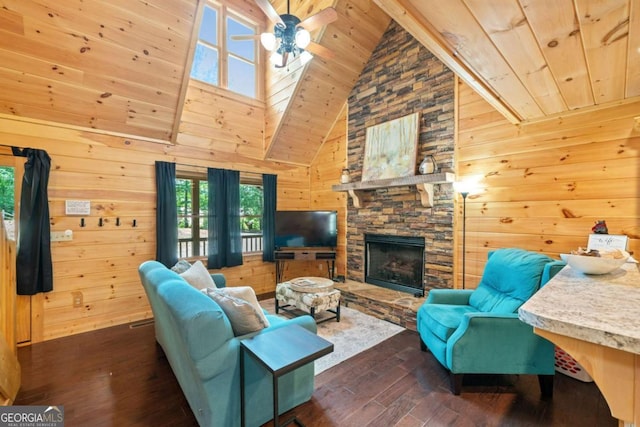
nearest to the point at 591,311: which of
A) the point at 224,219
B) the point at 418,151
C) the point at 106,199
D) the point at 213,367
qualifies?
the point at 213,367

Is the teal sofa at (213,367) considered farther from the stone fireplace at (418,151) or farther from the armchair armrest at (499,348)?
the stone fireplace at (418,151)

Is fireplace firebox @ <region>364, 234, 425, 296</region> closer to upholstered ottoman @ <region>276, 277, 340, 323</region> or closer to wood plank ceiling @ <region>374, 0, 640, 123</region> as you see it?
upholstered ottoman @ <region>276, 277, 340, 323</region>

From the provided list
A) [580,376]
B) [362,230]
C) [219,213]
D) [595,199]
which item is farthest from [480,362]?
[219,213]

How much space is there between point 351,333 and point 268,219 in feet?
8.40

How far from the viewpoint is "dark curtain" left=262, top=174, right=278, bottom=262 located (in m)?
5.07

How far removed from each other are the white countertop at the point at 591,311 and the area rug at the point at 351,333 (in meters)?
2.03

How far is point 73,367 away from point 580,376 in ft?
14.9

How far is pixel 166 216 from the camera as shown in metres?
3.93

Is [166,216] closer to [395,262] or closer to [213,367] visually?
[213,367]

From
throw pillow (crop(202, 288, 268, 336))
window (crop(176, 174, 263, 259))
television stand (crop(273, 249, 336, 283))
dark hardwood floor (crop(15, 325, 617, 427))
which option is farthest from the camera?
television stand (crop(273, 249, 336, 283))

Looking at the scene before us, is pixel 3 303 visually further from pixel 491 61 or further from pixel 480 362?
pixel 491 61

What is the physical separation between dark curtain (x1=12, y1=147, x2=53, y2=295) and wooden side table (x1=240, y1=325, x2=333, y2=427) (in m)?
2.96

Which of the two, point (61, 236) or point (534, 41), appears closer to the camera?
point (534, 41)

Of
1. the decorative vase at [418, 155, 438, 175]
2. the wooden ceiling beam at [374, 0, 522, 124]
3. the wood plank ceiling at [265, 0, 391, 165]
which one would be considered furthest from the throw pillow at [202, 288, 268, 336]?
the wood plank ceiling at [265, 0, 391, 165]
